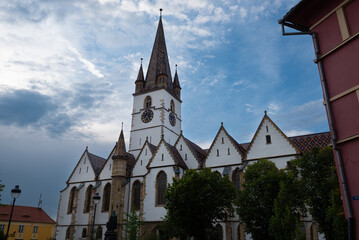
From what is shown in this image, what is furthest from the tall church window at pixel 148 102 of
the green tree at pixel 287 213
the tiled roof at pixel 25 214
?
the green tree at pixel 287 213

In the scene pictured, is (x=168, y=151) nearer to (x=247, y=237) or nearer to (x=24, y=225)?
(x=247, y=237)

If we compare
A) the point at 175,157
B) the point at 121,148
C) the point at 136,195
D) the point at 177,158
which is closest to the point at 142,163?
the point at 121,148

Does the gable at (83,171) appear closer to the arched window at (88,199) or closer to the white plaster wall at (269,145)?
the arched window at (88,199)

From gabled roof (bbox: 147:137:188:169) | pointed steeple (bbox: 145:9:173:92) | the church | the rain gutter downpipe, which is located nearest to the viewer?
the rain gutter downpipe

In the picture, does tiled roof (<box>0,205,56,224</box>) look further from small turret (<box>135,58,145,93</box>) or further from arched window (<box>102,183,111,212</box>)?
small turret (<box>135,58,145,93</box>)

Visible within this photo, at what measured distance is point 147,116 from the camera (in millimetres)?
54000

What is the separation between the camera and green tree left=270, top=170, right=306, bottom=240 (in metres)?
19.0

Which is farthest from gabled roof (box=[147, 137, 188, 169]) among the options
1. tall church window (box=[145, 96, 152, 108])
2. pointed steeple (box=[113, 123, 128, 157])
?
tall church window (box=[145, 96, 152, 108])

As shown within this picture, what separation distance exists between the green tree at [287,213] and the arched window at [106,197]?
1104 inches

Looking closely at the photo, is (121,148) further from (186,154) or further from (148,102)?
(148,102)

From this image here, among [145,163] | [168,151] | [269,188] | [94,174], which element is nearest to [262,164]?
[269,188]

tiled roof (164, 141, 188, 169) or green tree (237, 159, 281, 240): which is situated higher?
tiled roof (164, 141, 188, 169)

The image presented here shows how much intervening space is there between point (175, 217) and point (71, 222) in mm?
24329

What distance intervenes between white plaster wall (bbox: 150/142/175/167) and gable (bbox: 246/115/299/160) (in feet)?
34.2
